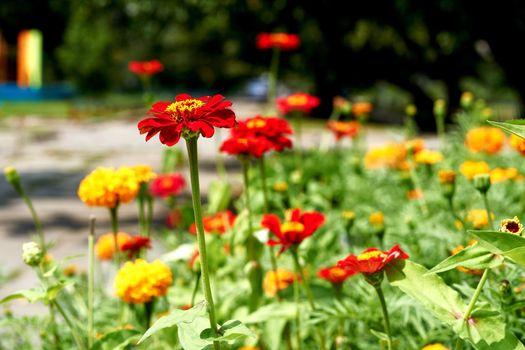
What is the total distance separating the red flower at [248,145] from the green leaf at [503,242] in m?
0.56

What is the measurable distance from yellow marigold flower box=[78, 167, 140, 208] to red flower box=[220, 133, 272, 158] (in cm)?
18

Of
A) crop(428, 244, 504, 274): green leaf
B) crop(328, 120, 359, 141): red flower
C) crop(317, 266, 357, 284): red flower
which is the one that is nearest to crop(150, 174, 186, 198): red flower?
crop(317, 266, 357, 284): red flower

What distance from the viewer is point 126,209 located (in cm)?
377

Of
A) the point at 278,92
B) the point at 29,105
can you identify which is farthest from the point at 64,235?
the point at 278,92

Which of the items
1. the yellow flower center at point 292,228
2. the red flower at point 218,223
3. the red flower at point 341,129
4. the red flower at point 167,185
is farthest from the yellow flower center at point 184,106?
the red flower at point 341,129

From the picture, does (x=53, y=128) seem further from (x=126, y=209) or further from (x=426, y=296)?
(x=426, y=296)

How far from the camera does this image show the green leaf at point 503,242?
587 mm

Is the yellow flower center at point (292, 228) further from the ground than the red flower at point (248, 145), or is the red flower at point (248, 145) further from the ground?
the red flower at point (248, 145)

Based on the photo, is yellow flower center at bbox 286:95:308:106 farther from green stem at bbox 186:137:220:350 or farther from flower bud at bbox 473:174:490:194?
green stem at bbox 186:137:220:350

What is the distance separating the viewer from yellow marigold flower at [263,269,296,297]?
1.24m

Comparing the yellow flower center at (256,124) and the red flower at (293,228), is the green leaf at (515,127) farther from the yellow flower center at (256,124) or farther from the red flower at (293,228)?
the yellow flower center at (256,124)

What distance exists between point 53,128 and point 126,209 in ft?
20.8

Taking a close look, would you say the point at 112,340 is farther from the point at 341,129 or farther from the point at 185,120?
the point at 341,129

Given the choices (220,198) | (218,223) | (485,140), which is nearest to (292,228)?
(218,223)
